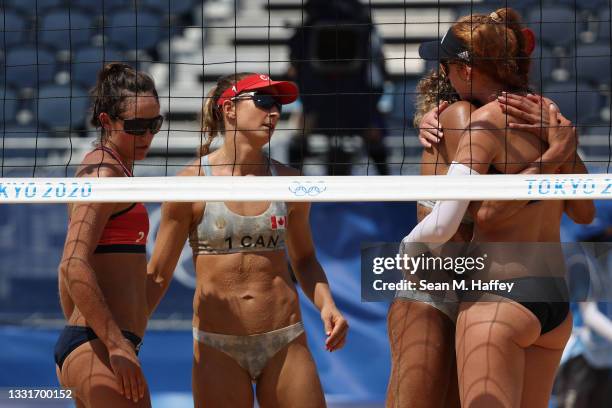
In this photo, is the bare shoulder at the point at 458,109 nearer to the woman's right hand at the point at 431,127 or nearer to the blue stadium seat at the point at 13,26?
the woman's right hand at the point at 431,127

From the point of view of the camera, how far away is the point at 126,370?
11.5ft

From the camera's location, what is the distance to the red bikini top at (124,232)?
3693mm

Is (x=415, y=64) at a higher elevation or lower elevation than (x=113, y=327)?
higher

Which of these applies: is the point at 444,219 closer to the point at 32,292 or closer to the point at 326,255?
the point at 326,255

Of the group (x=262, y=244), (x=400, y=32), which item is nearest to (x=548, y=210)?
(x=262, y=244)

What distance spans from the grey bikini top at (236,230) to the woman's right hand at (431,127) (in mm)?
591

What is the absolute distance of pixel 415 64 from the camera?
9500mm

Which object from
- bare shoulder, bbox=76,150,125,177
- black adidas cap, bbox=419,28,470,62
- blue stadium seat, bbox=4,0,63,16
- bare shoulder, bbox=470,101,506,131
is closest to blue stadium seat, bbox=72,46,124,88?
blue stadium seat, bbox=4,0,63,16

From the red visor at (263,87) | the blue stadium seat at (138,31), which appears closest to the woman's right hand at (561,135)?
the red visor at (263,87)

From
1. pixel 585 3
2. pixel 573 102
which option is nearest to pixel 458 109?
pixel 573 102

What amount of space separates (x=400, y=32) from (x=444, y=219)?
6952 mm

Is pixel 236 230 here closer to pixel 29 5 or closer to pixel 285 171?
pixel 285 171

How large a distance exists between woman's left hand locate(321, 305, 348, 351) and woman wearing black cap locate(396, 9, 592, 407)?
1.30 ft

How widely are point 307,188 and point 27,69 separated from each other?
675 cm
